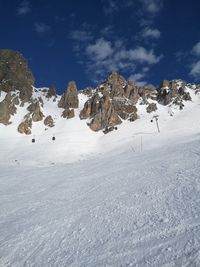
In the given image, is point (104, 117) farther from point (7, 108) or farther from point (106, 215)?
point (106, 215)

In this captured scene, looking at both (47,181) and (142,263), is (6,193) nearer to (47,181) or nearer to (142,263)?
(47,181)

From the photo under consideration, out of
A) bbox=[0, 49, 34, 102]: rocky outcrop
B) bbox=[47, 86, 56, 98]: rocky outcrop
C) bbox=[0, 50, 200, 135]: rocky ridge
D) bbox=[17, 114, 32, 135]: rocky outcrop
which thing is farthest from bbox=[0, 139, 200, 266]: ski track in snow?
bbox=[47, 86, 56, 98]: rocky outcrop

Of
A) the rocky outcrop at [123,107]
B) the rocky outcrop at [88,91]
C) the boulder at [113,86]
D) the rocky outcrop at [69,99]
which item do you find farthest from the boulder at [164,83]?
the rocky outcrop at [69,99]

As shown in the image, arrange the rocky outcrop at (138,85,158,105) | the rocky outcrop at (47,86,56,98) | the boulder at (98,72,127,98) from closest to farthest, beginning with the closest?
the rocky outcrop at (47,86,56,98), the boulder at (98,72,127,98), the rocky outcrop at (138,85,158,105)

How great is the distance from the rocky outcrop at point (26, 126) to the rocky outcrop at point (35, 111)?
2.32m

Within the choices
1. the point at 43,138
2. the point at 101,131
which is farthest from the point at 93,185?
the point at 101,131

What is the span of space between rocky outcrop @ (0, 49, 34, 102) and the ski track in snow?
60.9m

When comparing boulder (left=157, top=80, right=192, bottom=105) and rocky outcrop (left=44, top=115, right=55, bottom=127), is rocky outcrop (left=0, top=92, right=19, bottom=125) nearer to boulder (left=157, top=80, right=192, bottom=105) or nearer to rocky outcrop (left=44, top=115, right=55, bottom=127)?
rocky outcrop (left=44, top=115, right=55, bottom=127)

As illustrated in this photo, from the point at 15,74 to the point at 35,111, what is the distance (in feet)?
61.0

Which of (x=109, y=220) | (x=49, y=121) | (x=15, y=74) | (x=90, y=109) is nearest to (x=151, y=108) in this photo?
(x=90, y=109)

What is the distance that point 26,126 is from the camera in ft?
210

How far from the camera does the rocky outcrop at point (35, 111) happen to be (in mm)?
68562

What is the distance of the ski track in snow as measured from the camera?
8195 mm

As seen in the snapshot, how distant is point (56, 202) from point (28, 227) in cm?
329
